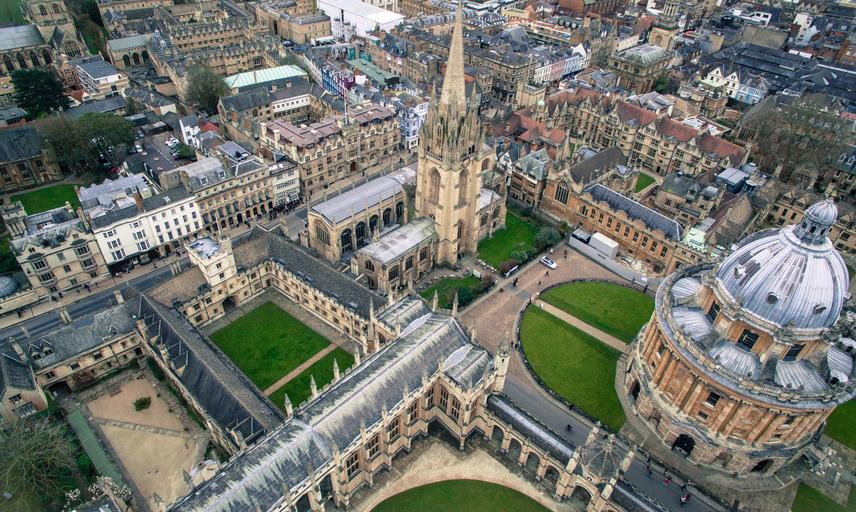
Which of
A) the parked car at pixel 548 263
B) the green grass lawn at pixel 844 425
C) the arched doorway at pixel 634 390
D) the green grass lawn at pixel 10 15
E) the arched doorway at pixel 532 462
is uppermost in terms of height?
the green grass lawn at pixel 10 15

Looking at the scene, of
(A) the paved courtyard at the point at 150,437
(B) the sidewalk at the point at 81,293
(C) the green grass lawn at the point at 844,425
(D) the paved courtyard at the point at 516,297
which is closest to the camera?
(A) the paved courtyard at the point at 150,437

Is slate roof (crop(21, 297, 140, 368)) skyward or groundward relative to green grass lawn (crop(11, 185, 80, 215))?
skyward

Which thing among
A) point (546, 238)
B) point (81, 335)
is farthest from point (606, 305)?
point (81, 335)

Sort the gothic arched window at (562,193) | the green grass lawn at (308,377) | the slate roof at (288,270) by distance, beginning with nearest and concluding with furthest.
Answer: the green grass lawn at (308,377) < the slate roof at (288,270) < the gothic arched window at (562,193)

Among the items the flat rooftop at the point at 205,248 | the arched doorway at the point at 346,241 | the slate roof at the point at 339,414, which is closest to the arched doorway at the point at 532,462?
the slate roof at the point at 339,414

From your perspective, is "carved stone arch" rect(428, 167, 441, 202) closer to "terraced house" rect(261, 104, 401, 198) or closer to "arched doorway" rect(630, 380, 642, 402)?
"terraced house" rect(261, 104, 401, 198)

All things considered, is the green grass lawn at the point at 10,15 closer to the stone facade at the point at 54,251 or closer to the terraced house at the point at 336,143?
the terraced house at the point at 336,143

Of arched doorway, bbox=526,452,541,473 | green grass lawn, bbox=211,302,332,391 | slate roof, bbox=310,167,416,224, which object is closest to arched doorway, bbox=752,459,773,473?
arched doorway, bbox=526,452,541,473
